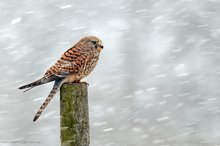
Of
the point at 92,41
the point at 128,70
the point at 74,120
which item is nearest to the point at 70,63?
the point at 92,41

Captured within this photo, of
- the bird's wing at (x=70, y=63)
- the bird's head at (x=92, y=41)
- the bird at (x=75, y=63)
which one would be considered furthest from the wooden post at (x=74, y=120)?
the bird's head at (x=92, y=41)

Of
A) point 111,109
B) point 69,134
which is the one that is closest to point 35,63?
point 111,109

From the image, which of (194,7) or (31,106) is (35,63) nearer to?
(31,106)

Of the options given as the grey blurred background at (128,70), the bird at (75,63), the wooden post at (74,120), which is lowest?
the grey blurred background at (128,70)

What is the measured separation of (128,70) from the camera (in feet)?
86.3

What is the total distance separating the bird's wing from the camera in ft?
20.4

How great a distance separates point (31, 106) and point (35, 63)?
2753mm

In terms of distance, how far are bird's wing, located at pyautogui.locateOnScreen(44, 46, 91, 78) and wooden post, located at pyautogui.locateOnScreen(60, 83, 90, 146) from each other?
88 cm

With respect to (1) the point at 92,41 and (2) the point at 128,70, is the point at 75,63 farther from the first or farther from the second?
(2) the point at 128,70

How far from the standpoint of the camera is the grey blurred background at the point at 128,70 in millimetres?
23875

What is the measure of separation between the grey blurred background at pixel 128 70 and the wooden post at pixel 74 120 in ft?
55.5

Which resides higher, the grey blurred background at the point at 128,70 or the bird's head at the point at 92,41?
the bird's head at the point at 92,41

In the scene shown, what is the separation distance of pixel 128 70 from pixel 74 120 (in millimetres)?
A: 21099

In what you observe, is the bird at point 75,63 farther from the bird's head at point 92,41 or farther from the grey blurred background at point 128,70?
the grey blurred background at point 128,70
